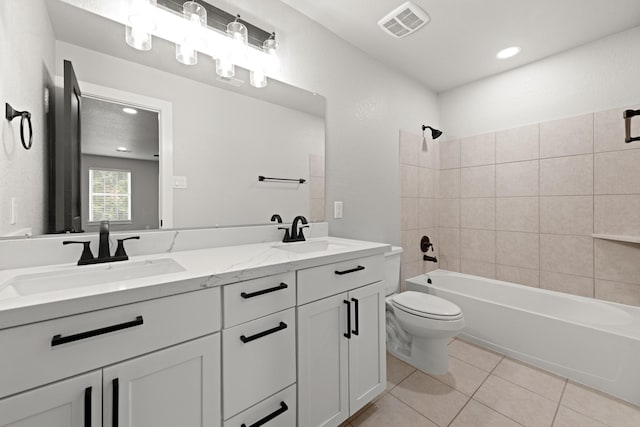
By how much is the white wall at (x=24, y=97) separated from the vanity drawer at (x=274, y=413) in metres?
0.98

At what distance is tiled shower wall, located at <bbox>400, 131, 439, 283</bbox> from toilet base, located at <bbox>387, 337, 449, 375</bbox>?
2.47ft

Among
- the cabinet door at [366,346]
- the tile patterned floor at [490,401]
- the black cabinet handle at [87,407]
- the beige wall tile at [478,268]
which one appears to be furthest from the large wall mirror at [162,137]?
the beige wall tile at [478,268]

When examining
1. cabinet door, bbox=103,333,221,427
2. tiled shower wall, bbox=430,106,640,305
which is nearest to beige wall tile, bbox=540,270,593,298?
tiled shower wall, bbox=430,106,640,305

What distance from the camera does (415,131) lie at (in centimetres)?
265

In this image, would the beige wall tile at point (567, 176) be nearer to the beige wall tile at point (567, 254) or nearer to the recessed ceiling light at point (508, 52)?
the beige wall tile at point (567, 254)

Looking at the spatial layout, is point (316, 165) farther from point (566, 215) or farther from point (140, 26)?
point (566, 215)

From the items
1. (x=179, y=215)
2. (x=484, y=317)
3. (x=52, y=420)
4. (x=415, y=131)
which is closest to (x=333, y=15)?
(x=415, y=131)

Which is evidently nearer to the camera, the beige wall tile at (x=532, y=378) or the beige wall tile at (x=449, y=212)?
the beige wall tile at (x=532, y=378)

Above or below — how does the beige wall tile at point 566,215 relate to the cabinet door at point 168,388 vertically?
above

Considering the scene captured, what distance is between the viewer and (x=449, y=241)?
113 inches

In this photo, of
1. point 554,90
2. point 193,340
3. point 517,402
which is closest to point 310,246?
point 193,340

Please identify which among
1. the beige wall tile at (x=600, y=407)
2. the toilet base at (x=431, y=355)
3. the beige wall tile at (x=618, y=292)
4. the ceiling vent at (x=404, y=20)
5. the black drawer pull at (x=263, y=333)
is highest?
the ceiling vent at (x=404, y=20)

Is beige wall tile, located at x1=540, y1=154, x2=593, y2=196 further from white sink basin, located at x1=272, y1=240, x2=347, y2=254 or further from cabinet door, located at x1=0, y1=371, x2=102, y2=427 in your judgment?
cabinet door, located at x1=0, y1=371, x2=102, y2=427

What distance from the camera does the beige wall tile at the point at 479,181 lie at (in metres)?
2.55
